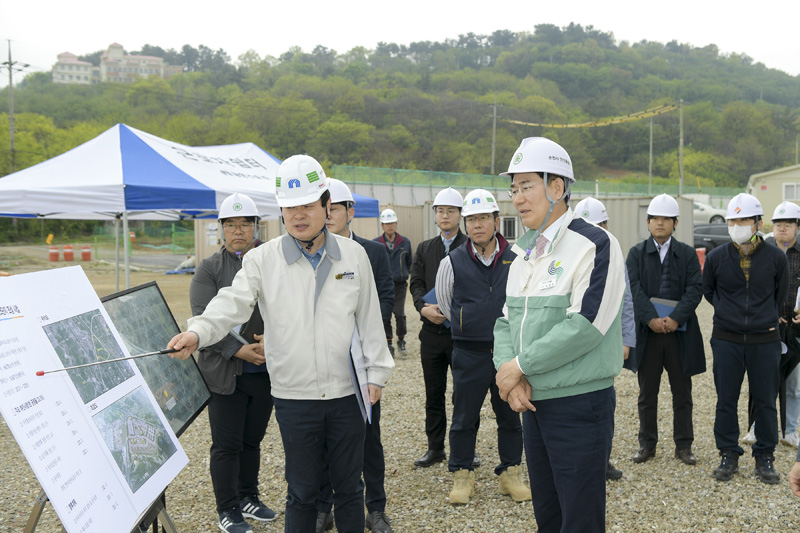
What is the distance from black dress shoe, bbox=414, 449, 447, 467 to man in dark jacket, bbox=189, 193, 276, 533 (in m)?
1.58

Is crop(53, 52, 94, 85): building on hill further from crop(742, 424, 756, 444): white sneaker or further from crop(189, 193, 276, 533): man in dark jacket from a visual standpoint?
crop(742, 424, 756, 444): white sneaker

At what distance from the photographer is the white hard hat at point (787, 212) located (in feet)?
17.4

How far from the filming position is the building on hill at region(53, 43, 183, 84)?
142 metres

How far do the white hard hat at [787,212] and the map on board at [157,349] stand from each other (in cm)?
497

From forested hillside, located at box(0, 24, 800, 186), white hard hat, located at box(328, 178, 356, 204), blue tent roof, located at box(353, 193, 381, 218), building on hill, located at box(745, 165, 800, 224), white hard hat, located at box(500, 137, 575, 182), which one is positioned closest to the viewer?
white hard hat, located at box(500, 137, 575, 182)

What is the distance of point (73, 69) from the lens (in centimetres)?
14375

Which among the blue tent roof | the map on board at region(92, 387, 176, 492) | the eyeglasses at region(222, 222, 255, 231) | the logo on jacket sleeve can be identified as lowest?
the map on board at region(92, 387, 176, 492)

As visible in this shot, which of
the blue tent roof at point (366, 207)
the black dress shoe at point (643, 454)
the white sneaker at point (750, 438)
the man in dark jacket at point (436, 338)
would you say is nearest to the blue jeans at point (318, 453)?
the man in dark jacket at point (436, 338)

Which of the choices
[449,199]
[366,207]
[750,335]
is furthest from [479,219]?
[366,207]

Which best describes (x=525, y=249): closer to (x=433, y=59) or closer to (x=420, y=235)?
(x=420, y=235)

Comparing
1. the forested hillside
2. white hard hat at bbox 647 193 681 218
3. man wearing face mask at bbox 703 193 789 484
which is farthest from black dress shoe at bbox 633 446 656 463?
the forested hillside

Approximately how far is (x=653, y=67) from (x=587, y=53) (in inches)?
562

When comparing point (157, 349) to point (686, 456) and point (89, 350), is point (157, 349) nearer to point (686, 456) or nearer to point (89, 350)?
point (89, 350)

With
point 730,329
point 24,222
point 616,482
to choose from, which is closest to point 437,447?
point 616,482
